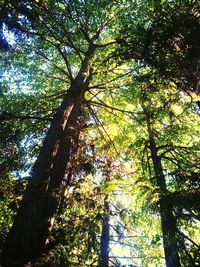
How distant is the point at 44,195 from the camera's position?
19.8 ft

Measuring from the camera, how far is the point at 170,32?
549 centimetres

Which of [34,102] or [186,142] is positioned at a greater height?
[186,142]

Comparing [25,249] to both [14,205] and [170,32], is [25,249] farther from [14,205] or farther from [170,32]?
[170,32]

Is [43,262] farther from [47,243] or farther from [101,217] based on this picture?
[101,217]

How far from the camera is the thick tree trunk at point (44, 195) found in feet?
16.7

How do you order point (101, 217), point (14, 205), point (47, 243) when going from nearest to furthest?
point (47, 243) < point (101, 217) < point (14, 205)

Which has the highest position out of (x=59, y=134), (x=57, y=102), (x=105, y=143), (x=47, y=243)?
(x=57, y=102)

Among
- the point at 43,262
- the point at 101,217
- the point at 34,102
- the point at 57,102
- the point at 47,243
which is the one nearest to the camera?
the point at 43,262

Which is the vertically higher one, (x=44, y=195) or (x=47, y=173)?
(x=47, y=173)

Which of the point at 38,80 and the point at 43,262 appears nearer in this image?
the point at 43,262

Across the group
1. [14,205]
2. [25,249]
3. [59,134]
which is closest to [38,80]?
[59,134]

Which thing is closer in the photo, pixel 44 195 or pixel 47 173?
pixel 44 195

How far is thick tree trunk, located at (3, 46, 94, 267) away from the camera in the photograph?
16.7 feet

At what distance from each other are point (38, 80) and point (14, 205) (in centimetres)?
684
